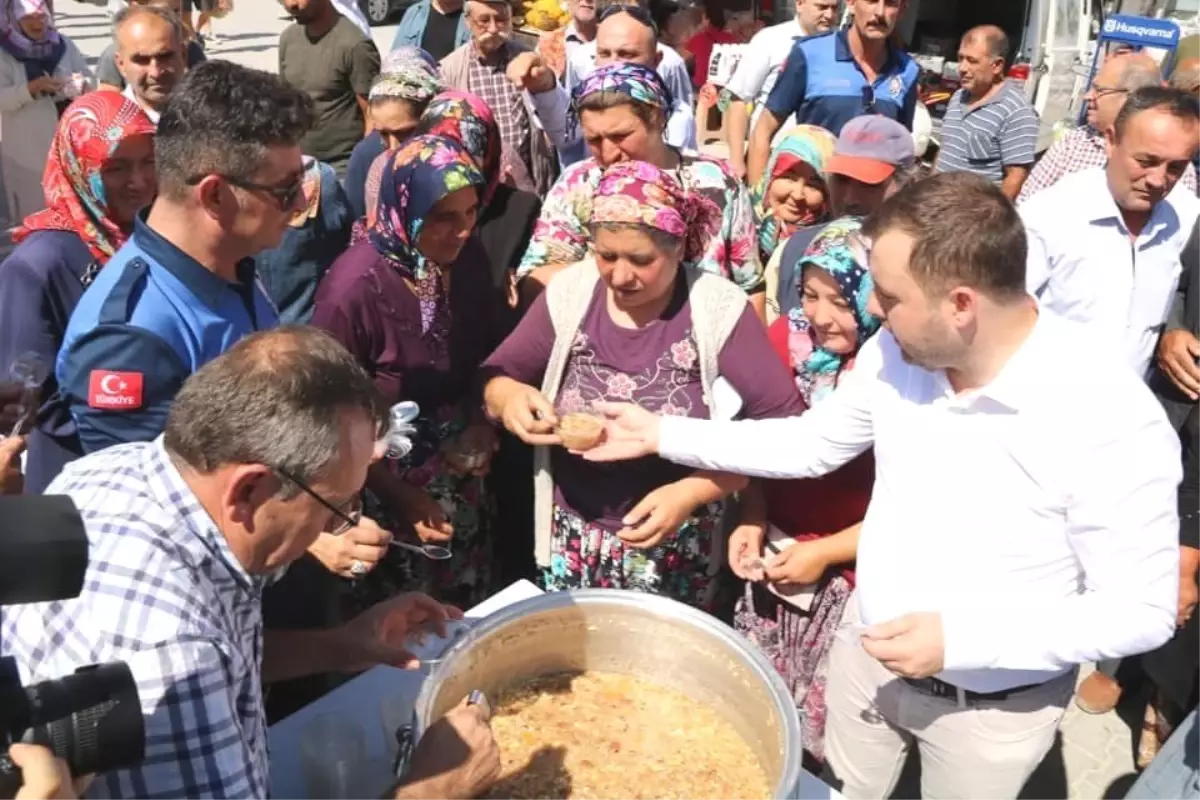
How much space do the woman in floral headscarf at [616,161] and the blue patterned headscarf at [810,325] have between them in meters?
0.44

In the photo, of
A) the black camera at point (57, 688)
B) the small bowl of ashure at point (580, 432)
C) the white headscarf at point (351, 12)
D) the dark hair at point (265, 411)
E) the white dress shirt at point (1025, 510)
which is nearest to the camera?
the black camera at point (57, 688)

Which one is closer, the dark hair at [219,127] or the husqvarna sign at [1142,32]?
the dark hair at [219,127]

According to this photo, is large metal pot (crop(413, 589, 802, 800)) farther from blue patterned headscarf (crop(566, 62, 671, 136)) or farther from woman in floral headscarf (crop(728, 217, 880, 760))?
blue patterned headscarf (crop(566, 62, 671, 136))

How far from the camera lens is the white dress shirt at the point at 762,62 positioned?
600 centimetres

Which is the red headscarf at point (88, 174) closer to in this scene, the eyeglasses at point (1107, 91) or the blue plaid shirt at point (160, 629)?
the blue plaid shirt at point (160, 629)

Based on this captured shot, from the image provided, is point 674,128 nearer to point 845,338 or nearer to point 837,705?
point 845,338

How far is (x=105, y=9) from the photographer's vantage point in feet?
51.0

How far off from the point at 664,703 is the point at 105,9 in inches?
680

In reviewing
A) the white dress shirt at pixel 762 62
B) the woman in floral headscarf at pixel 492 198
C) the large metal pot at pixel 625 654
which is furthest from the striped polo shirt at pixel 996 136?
the large metal pot at pixel 625 654

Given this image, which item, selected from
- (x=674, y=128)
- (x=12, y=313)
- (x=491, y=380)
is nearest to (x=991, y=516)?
(x=491, y=380)

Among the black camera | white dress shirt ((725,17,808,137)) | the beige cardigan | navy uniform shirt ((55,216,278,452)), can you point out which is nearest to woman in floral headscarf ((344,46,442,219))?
the beige cardigan

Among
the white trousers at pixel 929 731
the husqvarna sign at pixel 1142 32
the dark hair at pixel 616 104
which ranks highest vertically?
the dark hair at pixel 616 104

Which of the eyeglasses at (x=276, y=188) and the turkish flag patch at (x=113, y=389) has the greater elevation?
the eyeglasses at (x=276, y=188)

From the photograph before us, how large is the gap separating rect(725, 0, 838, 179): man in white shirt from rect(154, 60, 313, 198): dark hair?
4108mm
